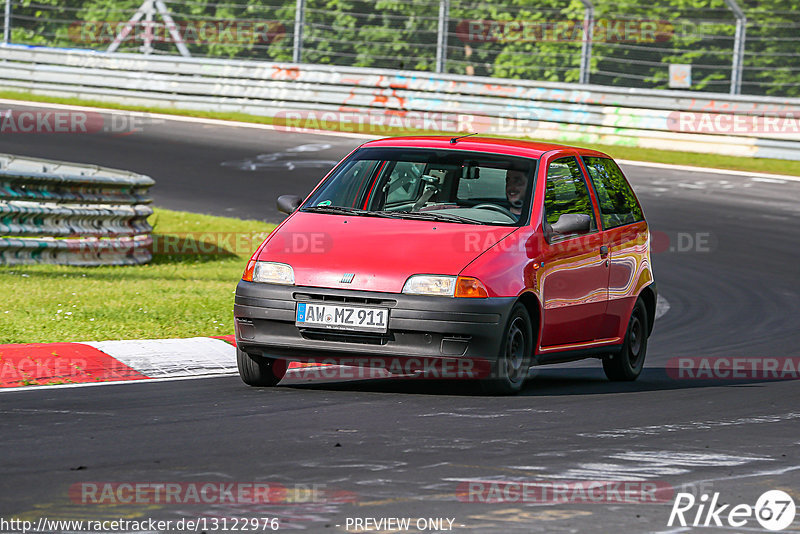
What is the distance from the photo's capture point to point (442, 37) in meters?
26.6

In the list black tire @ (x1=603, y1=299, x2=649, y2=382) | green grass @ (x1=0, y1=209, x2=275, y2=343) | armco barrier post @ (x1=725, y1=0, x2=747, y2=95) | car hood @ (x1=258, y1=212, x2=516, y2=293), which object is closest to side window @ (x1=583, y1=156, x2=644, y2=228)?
black tire @ (x1=603, y1=299, x2=649, y2=382)

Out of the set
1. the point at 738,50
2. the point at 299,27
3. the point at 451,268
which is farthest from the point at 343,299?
the point at 299,27

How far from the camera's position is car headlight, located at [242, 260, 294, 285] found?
838 centimetres

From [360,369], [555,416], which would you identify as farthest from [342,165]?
[555,416]

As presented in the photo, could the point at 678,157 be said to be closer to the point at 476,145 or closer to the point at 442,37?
the point at 442,37

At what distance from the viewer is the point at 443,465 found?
630 cm

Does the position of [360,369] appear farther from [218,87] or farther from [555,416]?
[218,87]

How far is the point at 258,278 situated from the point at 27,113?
1877cm

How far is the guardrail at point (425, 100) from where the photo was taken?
2462 cm

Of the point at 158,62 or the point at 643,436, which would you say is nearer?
the point at 643,436

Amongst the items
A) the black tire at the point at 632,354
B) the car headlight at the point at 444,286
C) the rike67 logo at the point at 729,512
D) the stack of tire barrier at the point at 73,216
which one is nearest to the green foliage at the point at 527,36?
the stack of tire barrier at the point at 73,216

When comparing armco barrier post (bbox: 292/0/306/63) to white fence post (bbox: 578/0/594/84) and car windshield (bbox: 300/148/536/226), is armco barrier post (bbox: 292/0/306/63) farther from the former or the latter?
car windshield (bbox: 300/148/536/226)

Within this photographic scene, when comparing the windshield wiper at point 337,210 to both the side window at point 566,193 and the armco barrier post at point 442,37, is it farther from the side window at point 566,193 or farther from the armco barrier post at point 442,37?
the armco barrier post at point 442,37

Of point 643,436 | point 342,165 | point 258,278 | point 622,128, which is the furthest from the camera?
point 622,128
